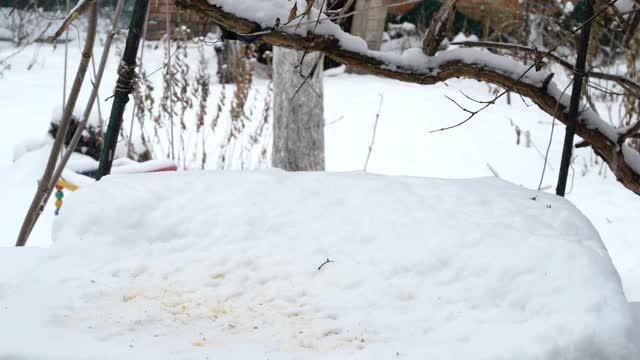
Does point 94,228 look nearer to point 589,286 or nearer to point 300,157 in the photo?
point 589,286

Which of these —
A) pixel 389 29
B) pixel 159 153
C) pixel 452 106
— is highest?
pixel 389 29

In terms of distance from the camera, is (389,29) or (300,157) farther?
(389,29)

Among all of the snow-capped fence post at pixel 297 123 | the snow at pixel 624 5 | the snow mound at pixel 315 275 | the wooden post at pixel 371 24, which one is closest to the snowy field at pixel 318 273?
the snow mound at pixel 315 275

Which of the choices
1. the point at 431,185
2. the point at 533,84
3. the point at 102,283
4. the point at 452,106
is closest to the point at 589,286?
the point at 431,185

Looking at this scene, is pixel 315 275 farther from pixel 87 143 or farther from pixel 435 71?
pixel 87 143

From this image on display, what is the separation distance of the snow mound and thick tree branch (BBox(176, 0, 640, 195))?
37 cm

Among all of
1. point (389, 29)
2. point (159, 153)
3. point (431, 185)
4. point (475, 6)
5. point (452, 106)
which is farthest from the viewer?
point (389, 29)

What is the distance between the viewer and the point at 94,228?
2492 mm

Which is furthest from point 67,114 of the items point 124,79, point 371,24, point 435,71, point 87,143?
point 371,24

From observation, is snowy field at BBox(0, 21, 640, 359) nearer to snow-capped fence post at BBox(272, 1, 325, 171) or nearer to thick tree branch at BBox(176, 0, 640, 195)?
thick tree branch at BBox(176, 0, 640, 195)

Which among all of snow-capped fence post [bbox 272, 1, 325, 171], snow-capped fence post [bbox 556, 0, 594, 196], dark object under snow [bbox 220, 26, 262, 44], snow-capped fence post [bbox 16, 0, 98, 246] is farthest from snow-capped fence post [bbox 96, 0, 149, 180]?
snow-capped fence post [bbox 272, 1, 325, 171]

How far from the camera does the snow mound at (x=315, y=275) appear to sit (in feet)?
5.99

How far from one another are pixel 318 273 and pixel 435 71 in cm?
91

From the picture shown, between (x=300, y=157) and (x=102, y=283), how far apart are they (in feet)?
11.0
